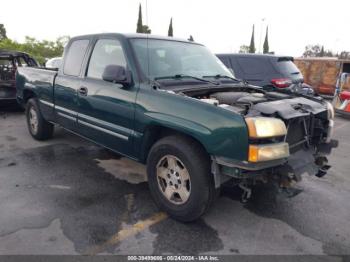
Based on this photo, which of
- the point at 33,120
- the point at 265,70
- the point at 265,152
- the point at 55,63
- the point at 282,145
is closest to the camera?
the point at 265,152

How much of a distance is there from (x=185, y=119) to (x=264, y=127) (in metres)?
0.72

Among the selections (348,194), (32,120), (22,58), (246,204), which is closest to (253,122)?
(246,204)

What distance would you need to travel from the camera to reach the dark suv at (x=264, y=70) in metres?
7.69

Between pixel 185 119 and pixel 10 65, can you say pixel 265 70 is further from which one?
pixel 10 65

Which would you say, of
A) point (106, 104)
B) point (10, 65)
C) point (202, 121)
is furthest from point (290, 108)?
point (10, 65)

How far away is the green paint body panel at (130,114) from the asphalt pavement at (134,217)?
1.90 ft

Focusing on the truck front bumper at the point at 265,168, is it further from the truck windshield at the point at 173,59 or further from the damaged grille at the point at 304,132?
the truck windshield at the point at 173,59

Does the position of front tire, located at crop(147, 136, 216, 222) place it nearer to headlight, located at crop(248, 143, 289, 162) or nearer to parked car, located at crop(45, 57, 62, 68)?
headlight, located at crop(248, 143, 289, 162)

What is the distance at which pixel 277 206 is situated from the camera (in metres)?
3.63

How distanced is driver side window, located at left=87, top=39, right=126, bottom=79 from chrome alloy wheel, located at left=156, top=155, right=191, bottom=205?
1.32 metres

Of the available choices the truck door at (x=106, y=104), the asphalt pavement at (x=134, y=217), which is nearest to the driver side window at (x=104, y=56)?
the truck door at (x=106, y=104)

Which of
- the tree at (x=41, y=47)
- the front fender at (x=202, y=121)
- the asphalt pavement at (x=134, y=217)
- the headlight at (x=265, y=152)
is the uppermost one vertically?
the tree at (x=41, y=47)

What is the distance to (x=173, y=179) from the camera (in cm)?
323

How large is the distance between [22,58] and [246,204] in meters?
7.66
